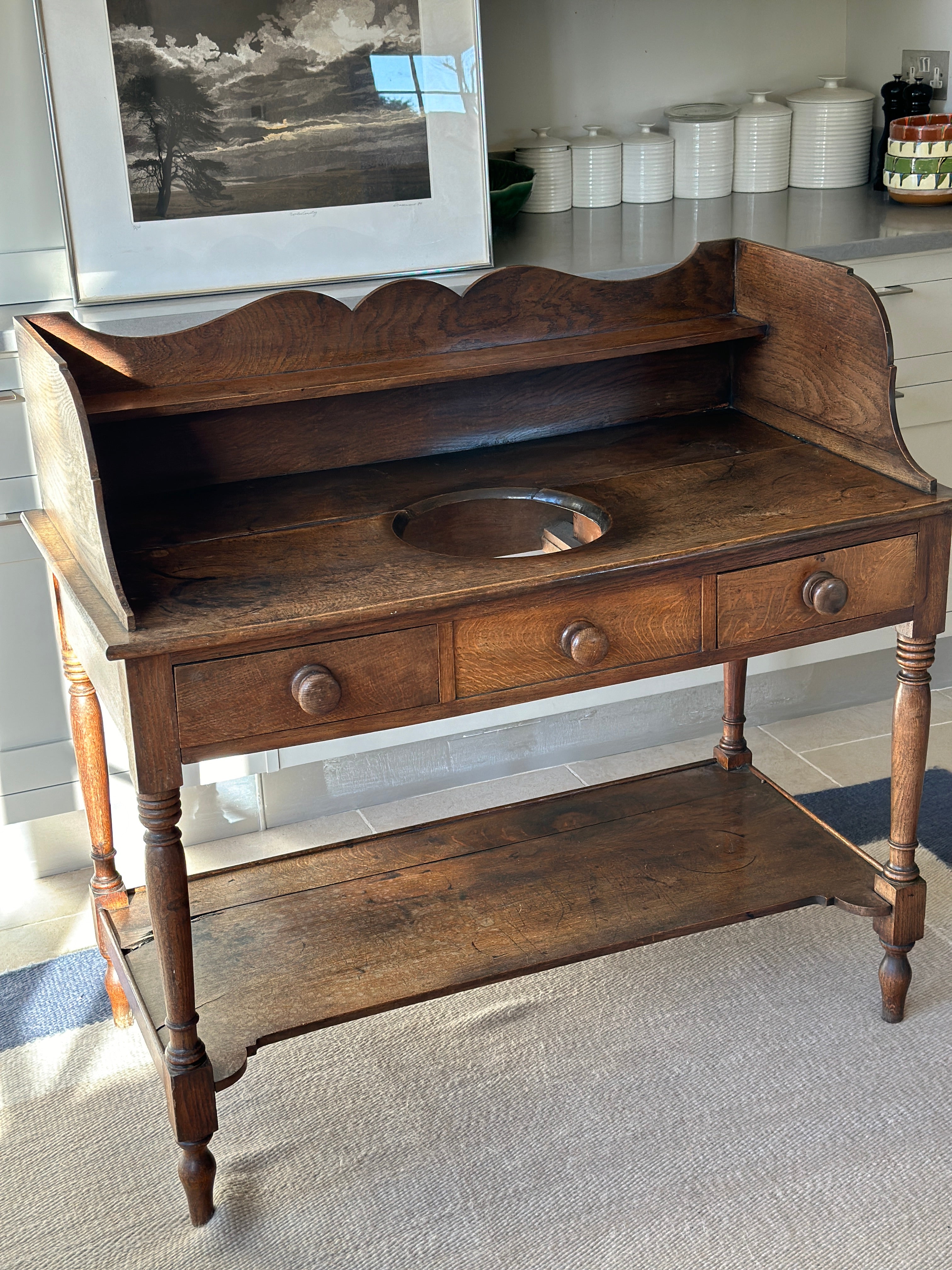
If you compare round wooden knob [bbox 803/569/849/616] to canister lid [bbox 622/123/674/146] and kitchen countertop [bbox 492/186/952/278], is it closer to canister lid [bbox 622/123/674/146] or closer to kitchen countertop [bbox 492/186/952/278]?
kitchen countertop [bbox 492/186/952/278]

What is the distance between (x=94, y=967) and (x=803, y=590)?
148 cm

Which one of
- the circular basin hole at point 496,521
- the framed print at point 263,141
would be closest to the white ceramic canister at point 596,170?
the framed print at point 263,141

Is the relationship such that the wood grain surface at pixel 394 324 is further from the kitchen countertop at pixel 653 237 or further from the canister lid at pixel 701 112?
the canister lid at pixel 701 112

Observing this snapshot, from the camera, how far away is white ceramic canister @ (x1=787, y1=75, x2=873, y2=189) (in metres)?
3.05

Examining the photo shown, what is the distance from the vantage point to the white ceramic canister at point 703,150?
3.02 m

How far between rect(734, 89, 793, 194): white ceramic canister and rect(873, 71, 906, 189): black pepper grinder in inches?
8.5

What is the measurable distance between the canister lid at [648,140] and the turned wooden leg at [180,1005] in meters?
2.06

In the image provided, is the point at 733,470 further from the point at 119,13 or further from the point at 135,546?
the point at 119,13

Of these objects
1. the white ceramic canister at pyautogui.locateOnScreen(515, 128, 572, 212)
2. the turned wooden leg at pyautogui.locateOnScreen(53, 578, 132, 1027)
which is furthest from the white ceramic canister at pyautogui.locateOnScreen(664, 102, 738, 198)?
the turned wooden leg at pyautogui.locateOnScreen(53, 578, 132, 1027)

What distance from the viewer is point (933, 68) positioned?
3.00 m

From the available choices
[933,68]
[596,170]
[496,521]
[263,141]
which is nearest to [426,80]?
[263,141]

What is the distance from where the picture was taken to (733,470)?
6.47 feet

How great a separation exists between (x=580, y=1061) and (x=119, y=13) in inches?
75.0

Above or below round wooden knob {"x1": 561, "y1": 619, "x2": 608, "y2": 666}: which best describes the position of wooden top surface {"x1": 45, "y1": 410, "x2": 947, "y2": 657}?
above
